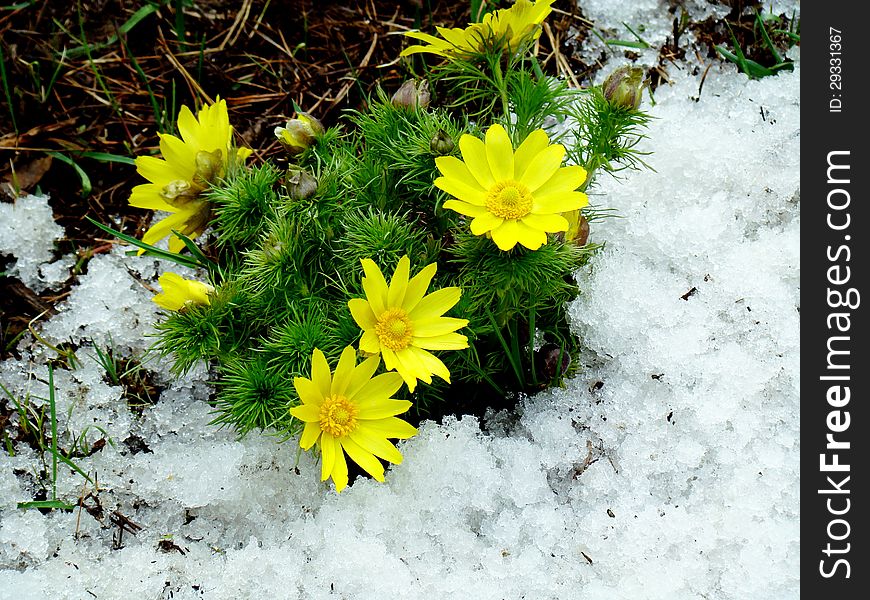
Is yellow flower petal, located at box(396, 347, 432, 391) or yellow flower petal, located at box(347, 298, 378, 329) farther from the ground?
yellow flower petal, located at box(347, 298, 378, 329)

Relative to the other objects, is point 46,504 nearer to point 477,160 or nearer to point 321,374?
point 321,374

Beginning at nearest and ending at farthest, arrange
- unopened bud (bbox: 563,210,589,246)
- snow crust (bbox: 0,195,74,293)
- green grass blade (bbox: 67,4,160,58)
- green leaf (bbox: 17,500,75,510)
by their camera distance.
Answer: unopened bud (bbox: 563,210,589,246) < green leaf (bbox: 17,500,75,510) < snow crust (bbox: 0,195,74,293) < green grass blade (bbox: 67,4,160,58)

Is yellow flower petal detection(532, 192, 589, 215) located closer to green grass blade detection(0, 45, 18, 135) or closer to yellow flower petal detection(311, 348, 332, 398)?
yellow flower petal detection(311, 348, 332, 398)

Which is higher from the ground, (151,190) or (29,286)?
(151,190)

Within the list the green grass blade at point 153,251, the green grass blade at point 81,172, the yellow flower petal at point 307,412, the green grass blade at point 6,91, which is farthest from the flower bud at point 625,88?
the green grass blade at point 6,91

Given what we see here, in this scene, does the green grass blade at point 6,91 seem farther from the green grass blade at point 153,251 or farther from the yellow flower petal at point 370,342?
the yellow flower petal at point 370,342

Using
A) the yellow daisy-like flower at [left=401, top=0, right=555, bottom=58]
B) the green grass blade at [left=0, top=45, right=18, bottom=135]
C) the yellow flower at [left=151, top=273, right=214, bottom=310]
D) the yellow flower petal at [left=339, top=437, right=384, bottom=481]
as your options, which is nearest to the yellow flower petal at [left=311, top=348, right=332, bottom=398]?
the yellow flower petal at [left=339, top=437, right=384, bottom=481]

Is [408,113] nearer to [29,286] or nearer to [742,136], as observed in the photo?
[742,136]
